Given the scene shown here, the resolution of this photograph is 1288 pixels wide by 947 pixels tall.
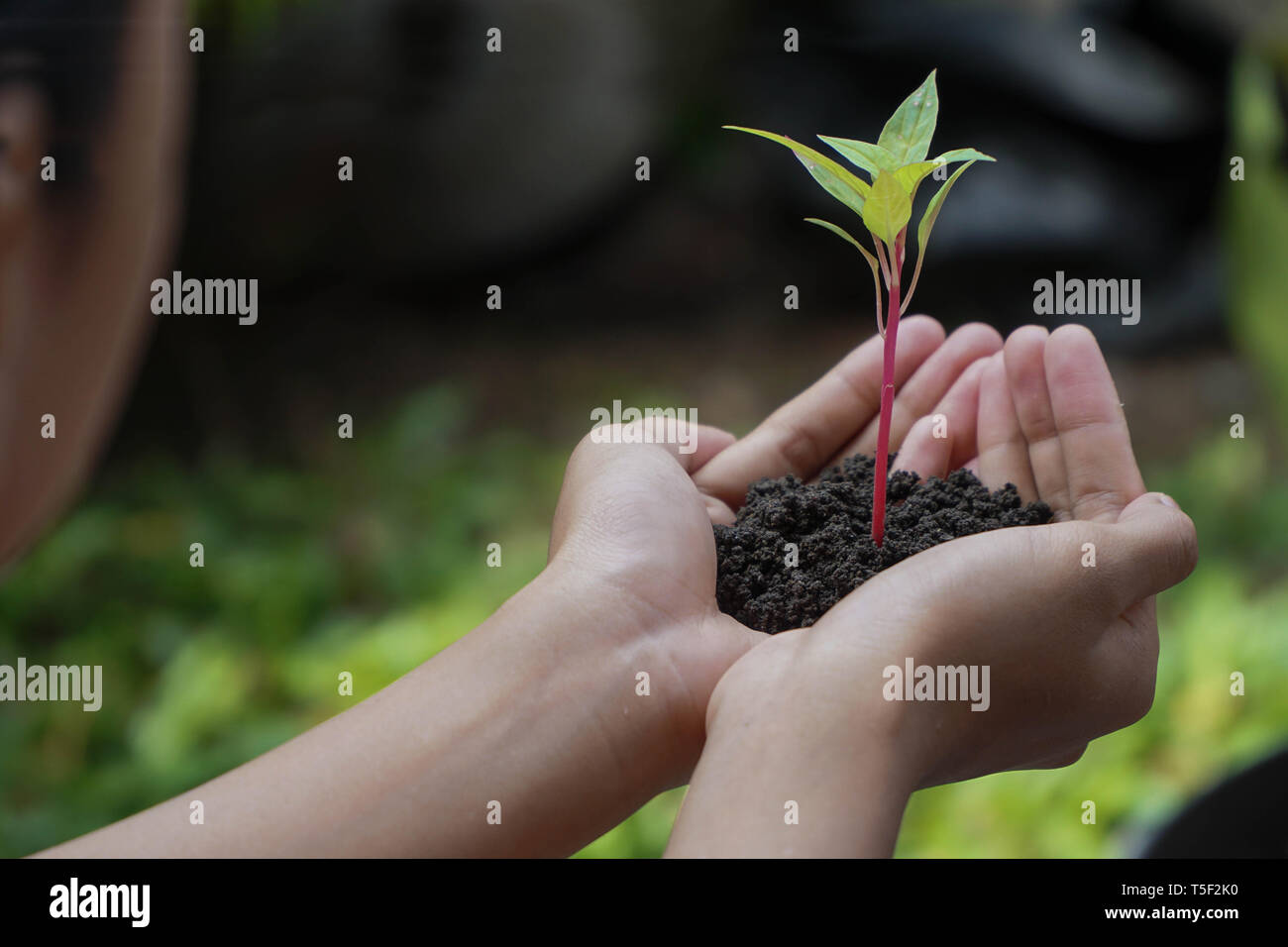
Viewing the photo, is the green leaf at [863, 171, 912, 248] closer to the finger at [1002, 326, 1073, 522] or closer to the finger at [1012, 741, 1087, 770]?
the finger at [1002, 326, 1073, 522]

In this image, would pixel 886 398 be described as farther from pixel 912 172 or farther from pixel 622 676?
pixel 622 676

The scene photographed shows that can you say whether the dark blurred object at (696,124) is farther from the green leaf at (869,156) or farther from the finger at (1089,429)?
the green leaf at (869,156)

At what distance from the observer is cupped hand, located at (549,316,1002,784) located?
2.60 feet

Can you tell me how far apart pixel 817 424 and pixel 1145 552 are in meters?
0.34

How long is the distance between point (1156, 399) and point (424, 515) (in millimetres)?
1763

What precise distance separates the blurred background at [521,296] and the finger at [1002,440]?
2.99 feet

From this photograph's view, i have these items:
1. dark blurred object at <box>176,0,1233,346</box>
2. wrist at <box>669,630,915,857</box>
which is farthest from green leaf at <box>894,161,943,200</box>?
dark blurred object at <box>176,0,1233,346</box>

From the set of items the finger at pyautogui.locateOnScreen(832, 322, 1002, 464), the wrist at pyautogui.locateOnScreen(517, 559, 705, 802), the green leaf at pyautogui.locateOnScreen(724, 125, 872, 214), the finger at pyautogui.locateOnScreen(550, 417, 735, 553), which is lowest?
the wrist at pyautogui.locateOnScreen(517, 559, 705, 802)

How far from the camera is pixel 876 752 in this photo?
67 cm

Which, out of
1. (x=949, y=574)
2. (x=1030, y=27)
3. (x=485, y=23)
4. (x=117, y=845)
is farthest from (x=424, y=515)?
(x=1030, y=27)

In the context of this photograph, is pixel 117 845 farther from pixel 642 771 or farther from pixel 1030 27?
pixel 1030 27

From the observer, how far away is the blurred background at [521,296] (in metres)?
1.88

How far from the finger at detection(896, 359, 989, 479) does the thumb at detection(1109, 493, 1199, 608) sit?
202mm

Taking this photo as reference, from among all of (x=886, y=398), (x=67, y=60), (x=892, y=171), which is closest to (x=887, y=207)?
(x=892, y=171)
